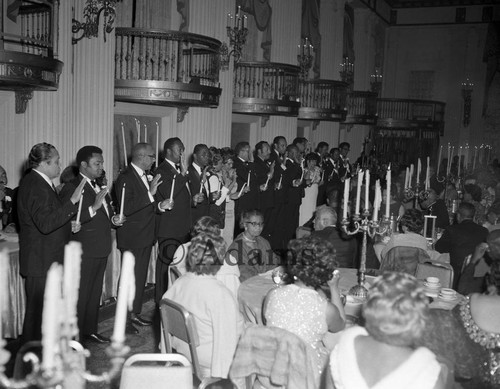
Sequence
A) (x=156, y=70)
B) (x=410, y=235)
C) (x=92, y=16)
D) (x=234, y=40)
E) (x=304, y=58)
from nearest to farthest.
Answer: (x=410, y=235)
(x=92, y=16)
(x=156, y=70)
(x=234, y=40)
(x=304, y=58)

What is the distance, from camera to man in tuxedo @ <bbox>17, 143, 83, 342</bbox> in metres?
4.88

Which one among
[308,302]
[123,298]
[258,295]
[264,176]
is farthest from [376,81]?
[123,298]

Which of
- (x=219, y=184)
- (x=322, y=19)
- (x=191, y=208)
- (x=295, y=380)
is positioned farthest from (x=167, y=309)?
(x=322, y=19)

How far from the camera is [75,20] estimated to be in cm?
829

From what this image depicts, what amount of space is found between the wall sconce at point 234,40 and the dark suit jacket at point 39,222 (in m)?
7.24

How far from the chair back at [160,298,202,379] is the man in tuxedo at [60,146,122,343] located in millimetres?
1677

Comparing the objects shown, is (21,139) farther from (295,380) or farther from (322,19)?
(322,19)

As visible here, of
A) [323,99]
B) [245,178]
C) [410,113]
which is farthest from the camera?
[410,113]

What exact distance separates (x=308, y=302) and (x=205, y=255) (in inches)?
28.5

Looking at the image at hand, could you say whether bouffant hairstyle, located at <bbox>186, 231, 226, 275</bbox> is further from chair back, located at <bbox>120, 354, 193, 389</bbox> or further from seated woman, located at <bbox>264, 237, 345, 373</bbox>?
chair back, located at <bbox>120, 354, 193, 389</bbox>

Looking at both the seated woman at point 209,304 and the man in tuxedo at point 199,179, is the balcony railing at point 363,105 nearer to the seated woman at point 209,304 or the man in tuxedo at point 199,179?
the man in tuxedo at point 199,179

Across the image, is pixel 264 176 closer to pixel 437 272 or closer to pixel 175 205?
pixel 175 205

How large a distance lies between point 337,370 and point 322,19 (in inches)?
656

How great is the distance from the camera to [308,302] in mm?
3443
